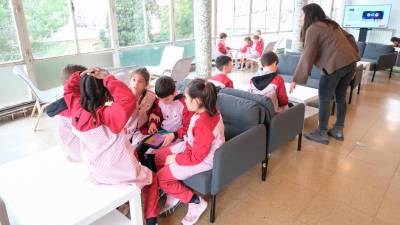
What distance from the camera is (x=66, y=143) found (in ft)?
5.77

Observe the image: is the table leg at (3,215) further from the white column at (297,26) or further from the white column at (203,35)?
the white column at (297,26)

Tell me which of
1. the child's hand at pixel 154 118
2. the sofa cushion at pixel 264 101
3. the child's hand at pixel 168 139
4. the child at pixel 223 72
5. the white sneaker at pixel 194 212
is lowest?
the white sneaker at pixel 194 212

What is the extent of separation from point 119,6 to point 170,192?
14.6 feet

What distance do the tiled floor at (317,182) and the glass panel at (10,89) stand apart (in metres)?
0.48

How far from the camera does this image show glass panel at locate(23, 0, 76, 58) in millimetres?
4199

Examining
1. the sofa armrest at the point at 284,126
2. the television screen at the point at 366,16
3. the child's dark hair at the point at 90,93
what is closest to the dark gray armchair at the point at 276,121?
the sofa armrest at the point at 284,126

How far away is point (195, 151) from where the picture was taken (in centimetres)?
178

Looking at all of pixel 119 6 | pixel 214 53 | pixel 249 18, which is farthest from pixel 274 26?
pixel 119 6

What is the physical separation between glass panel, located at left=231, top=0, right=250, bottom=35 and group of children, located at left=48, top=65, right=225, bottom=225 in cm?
668

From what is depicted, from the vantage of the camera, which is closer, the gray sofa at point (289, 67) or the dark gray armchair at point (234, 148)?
the dark gray armchair at point (234, 148)

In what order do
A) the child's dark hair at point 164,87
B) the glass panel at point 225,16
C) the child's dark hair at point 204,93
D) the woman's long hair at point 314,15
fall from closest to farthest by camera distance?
the child's dark hair at point 204,93, the child's dark hair at point 164,87, the woman's long hair at point 314,15, the glass panel at point 225,16

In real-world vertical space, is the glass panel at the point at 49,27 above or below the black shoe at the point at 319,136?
above

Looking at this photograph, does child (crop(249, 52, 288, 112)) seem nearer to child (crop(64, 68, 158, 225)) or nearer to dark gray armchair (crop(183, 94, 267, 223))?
dark gray armchair (crop(183, 94, 267, 223))

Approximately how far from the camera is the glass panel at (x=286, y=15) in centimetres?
1000
